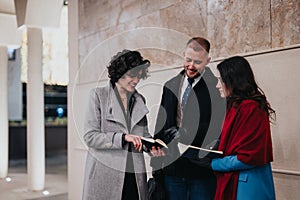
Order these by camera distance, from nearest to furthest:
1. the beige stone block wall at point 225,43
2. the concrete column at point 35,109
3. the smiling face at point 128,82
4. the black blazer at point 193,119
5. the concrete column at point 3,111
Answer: the black blazer at point 193,119 → the beige stone block wall at point 225,43 → the smiling face at point 128,82 → the concrete column at point 35,109 → the concrete column at point 3,111

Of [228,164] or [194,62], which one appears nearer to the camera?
[228,164]

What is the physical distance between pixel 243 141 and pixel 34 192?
423 centimetres

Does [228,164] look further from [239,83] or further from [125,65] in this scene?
[125,65]

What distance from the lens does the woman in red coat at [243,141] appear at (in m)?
1.67

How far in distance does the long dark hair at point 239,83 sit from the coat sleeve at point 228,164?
27 centimetres

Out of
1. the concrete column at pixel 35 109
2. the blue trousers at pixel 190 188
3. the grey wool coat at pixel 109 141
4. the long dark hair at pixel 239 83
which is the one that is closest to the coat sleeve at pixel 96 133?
the grey wool coat at pixel 109 141

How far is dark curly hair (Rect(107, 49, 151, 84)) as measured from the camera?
2.12 meters

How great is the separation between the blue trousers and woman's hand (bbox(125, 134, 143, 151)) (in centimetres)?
25

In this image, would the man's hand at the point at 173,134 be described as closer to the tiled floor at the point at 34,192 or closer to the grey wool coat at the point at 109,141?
the grey wool coat at the point at 109,141

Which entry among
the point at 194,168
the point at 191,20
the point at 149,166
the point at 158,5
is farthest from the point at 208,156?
the point at 158,5

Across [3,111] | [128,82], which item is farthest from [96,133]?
[3,111]

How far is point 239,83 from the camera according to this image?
1778 millimetres

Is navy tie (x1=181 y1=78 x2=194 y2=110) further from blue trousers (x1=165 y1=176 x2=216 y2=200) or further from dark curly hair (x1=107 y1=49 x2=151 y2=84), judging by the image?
blue trousers (x1=165 y1=176 x2=216 y2=200)

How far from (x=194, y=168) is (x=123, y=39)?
1.12m
